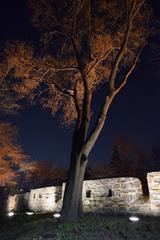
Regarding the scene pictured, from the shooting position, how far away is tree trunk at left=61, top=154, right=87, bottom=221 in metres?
6.54

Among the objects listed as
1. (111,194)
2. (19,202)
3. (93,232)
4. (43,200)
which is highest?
(19,202)

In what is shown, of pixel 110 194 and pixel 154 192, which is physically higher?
pixel 110 194

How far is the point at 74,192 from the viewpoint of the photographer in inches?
268

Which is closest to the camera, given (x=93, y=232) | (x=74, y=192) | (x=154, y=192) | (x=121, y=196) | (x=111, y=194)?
(x=93, y=232)

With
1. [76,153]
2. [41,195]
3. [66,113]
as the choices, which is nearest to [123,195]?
[76,153]

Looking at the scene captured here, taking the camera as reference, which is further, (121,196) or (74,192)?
(121,196)

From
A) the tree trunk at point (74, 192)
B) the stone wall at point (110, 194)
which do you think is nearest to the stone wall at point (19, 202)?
the stone wall at point (110, 194)

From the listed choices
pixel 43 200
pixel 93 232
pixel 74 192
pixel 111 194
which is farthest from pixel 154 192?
pixel 43 200

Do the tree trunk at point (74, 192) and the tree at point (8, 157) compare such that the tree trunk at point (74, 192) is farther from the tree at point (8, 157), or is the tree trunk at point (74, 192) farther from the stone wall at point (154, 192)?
the tree at point (8, 157)

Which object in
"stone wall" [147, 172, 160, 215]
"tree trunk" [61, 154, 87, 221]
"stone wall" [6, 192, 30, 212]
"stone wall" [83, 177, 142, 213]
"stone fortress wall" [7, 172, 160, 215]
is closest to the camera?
"tree trunk" [61, 154, 87, 221]

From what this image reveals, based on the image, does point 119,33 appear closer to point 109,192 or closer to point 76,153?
point 76,153

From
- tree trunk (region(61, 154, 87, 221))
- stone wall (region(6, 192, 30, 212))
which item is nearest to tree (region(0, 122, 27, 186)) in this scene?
stone wall (region(6, 192, 30, 212))

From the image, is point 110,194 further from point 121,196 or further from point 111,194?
point 121,196

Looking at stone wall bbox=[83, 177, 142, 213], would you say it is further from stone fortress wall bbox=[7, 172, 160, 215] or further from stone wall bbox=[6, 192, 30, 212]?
stone wall bbox=[6, 192, 30, 212]
